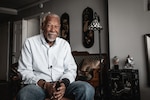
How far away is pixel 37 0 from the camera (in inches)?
218

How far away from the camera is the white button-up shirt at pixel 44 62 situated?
5.11ft

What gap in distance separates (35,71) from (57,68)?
19cm

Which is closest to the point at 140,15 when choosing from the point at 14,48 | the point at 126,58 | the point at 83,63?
the point at 126,58

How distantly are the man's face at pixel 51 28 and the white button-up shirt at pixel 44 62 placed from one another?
67mm

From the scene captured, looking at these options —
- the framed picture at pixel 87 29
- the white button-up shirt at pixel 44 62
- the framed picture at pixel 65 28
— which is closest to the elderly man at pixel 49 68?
the white button-up shirt at pixel 44 62

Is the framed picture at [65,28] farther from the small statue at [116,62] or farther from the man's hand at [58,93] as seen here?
the man's hand at [58,93]

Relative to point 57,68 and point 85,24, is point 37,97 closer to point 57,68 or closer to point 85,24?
point 57,68

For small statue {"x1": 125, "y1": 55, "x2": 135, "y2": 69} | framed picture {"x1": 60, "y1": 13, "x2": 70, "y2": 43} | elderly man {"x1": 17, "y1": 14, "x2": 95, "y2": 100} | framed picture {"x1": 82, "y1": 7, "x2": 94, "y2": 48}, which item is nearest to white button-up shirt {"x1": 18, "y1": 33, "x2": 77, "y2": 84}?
elderly man {"x1": 17, "y1": 14, "x2": 95, "y2": 100}

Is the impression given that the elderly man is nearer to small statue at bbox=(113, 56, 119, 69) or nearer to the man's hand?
the man's hand

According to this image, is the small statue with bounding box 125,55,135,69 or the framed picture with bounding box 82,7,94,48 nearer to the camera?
the small statue with bounding box 125,55,135,69

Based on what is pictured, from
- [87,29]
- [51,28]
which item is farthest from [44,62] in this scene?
[87,29]

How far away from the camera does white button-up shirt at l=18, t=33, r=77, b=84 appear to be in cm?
156

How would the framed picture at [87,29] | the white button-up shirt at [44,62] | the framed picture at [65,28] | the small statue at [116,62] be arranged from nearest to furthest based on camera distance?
the white button-up shirt at [44,62], the small statue at [116,62], the framed picture at [87,29], the framed picture at [65,28]

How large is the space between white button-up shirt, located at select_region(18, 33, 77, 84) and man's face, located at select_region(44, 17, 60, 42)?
0.07 m
